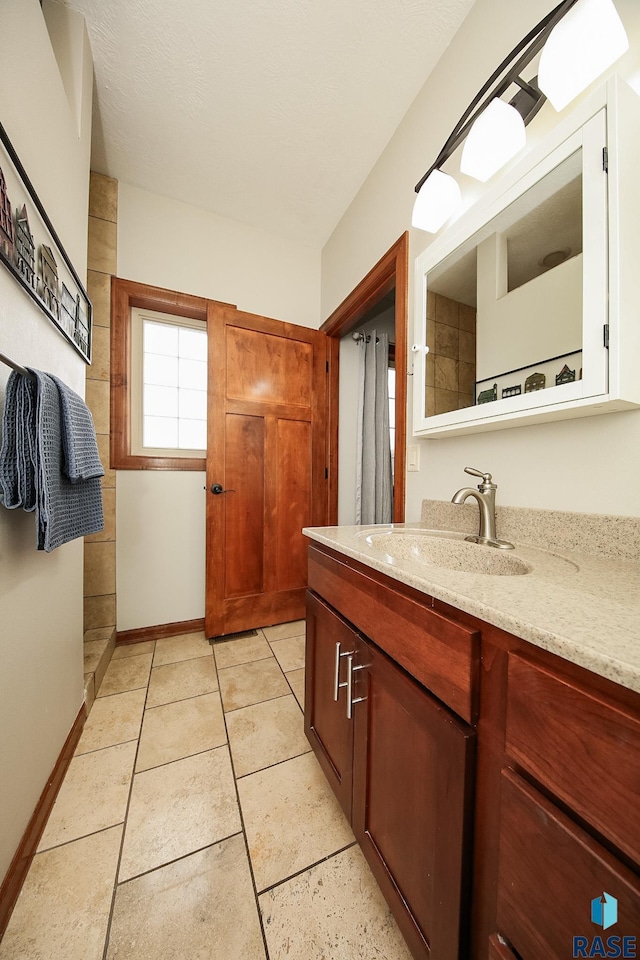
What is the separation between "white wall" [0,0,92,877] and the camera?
75 cm

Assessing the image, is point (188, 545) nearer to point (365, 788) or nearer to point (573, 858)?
point (365, 788)

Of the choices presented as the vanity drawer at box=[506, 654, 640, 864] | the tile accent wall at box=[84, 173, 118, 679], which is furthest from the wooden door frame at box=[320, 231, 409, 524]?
the tile accent wall at box=[84, 173, 118, 679]

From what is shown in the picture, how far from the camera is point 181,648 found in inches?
74.7

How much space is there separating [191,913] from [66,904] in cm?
29

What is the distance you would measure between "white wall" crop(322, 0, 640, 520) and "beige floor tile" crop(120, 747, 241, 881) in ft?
3.80

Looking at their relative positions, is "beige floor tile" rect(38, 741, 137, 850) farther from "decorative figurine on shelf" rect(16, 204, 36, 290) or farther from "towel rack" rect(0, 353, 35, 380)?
"decorative figurine on shelf" rect(16, 204, 36, 290)

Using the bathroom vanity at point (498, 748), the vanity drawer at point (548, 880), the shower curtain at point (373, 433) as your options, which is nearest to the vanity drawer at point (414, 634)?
the bathroom vanity at point (498, 748)

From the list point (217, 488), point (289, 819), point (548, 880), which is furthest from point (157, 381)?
point (548, 880)

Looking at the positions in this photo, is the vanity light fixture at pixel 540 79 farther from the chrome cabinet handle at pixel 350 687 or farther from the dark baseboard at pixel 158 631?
the dark baseboard at pixel 158 631

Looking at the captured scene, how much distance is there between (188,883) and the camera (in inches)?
31.2

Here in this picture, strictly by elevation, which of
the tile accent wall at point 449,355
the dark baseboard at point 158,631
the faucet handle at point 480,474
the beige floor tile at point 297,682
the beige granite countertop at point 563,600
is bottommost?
the beige floor tile at point 297,682

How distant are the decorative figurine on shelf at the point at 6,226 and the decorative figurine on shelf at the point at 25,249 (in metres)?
0.02

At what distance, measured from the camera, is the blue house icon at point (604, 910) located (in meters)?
0.31

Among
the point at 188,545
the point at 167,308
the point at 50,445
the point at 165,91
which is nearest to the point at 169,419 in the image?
the point at 167,308
